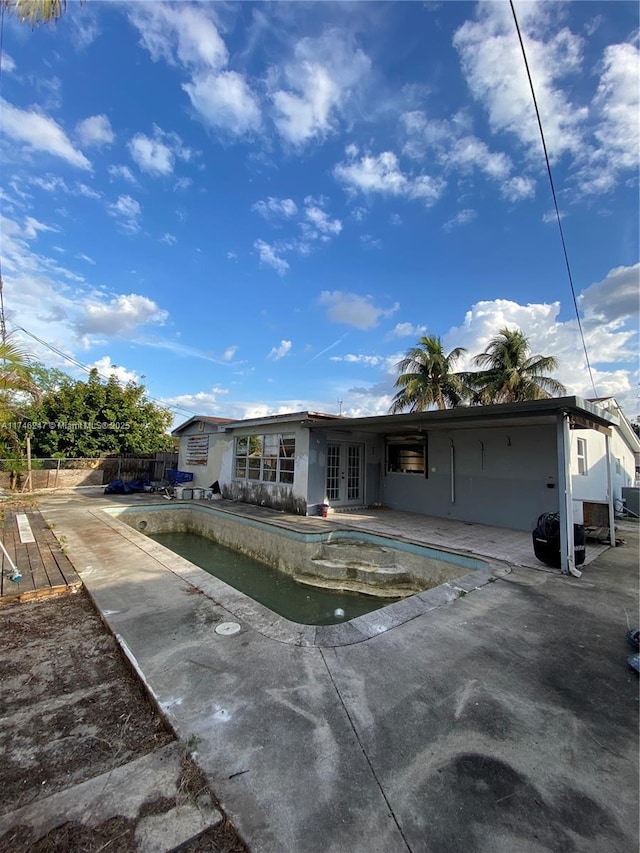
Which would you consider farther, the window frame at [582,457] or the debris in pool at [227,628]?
the window frame at [582,457]

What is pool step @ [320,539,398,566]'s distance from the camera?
6.67 metres

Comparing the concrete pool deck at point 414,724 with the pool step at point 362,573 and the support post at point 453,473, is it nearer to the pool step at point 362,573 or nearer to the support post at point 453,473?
the pool step at point 362,573

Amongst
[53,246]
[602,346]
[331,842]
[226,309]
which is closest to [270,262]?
[226,309]

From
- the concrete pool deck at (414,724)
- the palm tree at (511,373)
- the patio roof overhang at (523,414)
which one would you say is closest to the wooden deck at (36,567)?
the concrete pool deck at (414,724)

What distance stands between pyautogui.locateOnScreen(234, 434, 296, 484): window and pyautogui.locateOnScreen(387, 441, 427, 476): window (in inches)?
118

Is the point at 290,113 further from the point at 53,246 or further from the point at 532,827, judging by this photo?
the point at 532,827

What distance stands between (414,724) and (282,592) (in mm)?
4844

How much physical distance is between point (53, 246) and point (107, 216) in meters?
2.67

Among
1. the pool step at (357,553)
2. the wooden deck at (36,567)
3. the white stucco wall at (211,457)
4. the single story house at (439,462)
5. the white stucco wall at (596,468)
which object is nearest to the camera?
the wooden deck at (36,567)

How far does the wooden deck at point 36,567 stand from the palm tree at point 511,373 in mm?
17718

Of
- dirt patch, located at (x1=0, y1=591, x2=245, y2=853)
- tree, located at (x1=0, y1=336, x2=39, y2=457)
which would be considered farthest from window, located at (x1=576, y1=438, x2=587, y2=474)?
tree, located at (x1=0, y1=336, x2=39, y2=457)

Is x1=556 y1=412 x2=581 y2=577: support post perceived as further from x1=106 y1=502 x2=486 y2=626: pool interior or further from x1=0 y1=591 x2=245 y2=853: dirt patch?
x1=0 y1=591 x2=245 y2=853: dirt patch

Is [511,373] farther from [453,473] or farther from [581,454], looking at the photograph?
[453,473]

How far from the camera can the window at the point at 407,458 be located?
391 inches
